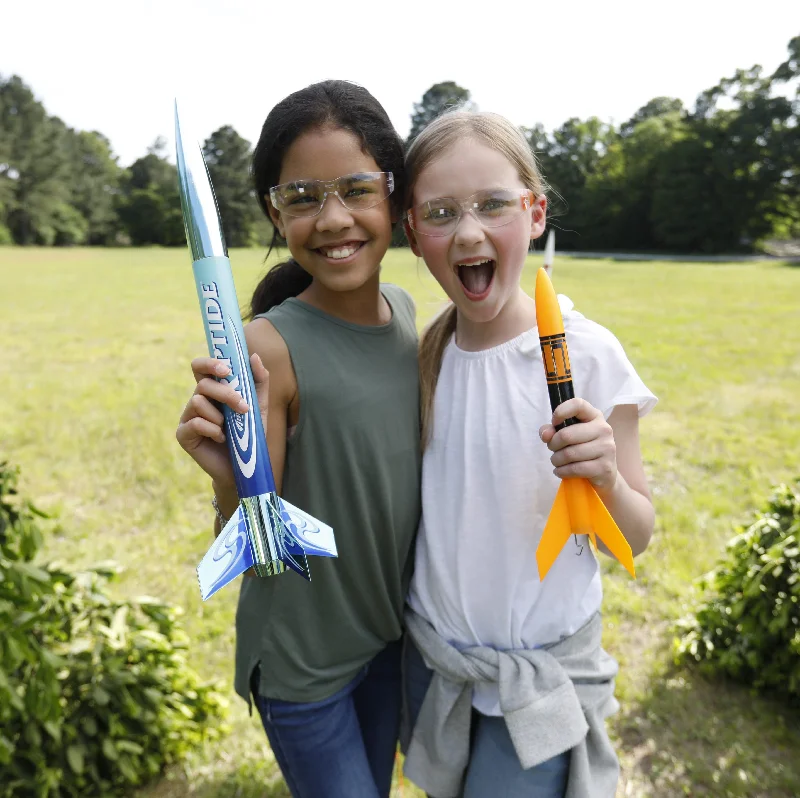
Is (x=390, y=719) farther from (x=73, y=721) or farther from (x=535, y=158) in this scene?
(x=535, y=158)

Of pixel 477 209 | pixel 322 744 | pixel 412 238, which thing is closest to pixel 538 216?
pixel 477 209

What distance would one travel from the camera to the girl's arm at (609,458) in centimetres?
150

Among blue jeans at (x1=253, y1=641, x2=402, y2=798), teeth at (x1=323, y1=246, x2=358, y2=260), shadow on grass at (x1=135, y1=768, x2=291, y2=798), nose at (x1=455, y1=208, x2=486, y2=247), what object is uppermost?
nose at (x1=455, y1=208, x2=486, y2=247)

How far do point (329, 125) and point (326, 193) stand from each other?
0.18 meters

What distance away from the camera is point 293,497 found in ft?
6.17

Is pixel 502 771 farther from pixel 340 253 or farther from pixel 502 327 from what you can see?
pixel 340 253

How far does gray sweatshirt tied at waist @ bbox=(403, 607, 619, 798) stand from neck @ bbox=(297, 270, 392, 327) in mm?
926

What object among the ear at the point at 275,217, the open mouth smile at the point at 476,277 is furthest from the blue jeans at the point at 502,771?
the ear at the point at 275,217

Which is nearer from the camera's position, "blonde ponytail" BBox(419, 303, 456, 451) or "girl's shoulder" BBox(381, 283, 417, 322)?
"blonde ponytail" BBox(419, 303, 456, 451)

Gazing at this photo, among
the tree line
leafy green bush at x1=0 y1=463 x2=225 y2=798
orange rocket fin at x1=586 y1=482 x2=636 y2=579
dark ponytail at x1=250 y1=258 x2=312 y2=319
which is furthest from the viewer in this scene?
the tree line

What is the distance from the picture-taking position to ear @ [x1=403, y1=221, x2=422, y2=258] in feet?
6.55

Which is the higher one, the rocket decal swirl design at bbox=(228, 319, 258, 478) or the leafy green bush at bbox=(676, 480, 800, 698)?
the rocket decal swirl design at bbox=(228, 319, 258, 478)

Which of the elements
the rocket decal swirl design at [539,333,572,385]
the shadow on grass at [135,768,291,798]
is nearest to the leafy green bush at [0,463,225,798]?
the shadow on grass at [135,768,291,798]

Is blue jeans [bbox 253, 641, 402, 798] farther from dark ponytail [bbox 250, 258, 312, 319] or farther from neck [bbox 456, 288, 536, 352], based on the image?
dark ponytail [bbox 250, 258, 312, 319]
